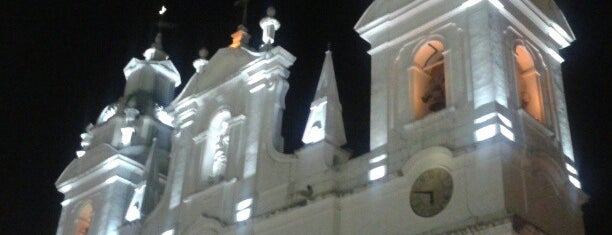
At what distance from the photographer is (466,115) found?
1811 cm

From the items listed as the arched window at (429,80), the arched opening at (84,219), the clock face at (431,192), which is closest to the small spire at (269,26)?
the arched window at (429,80)

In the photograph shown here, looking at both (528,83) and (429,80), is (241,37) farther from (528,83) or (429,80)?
(528,83)

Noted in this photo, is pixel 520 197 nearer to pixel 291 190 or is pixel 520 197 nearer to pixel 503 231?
pixel 503 231

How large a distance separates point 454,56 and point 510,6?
1.73 m

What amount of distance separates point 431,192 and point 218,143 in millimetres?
7484

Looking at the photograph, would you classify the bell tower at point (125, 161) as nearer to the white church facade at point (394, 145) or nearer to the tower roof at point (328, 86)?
the white church facade at point (394, 145)

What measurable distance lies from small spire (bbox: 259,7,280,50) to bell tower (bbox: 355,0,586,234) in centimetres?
348

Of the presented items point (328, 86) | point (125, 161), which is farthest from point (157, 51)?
point (328, 86)

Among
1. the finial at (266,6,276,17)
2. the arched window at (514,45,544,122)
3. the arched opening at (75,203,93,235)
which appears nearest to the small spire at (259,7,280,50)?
the finial at (266,6,276,17)

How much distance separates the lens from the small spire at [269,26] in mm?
23953

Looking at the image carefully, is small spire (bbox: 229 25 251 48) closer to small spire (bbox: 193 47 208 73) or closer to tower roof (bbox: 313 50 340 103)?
small spire (bbox: 193 47 208 73)

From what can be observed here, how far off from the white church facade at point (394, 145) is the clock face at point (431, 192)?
0.08 ft

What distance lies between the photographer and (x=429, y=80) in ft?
66.7

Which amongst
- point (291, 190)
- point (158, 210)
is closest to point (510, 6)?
point (291, 190)
